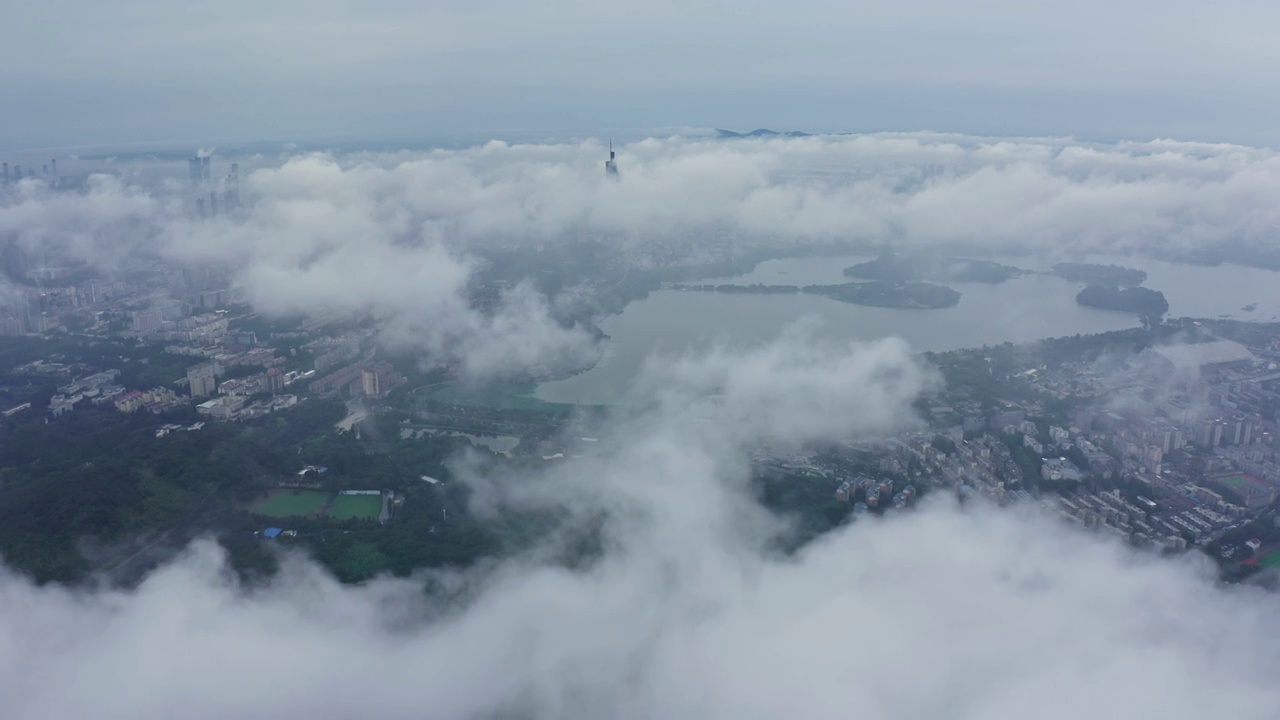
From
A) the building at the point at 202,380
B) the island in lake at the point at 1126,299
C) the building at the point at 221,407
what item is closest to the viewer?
the building at the point at 221,407

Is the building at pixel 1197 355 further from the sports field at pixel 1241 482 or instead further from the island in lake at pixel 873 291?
the island in lake at pixel 873 291

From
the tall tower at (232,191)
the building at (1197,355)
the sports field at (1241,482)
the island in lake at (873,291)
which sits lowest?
the sports field at (1241,482)

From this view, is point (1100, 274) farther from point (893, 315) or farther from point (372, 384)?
point (372, 384)

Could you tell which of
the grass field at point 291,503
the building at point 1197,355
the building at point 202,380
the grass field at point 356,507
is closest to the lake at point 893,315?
the building at point 1197,355

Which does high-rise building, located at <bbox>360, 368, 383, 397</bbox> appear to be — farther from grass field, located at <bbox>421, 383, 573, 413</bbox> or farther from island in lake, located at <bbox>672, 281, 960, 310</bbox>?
island in lake, located at <bbox>672, 281, 960, 310</bbox>

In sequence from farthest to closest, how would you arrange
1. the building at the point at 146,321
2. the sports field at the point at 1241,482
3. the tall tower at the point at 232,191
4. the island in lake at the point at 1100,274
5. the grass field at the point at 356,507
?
the island in lake at the point at 1100,274
the tall tower at the point at 232,191
the building at the point at 146,321
the sports field at the point at 1241,482
the grass field at the point at 356,507

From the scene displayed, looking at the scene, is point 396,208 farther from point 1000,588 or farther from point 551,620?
point 1000,588
